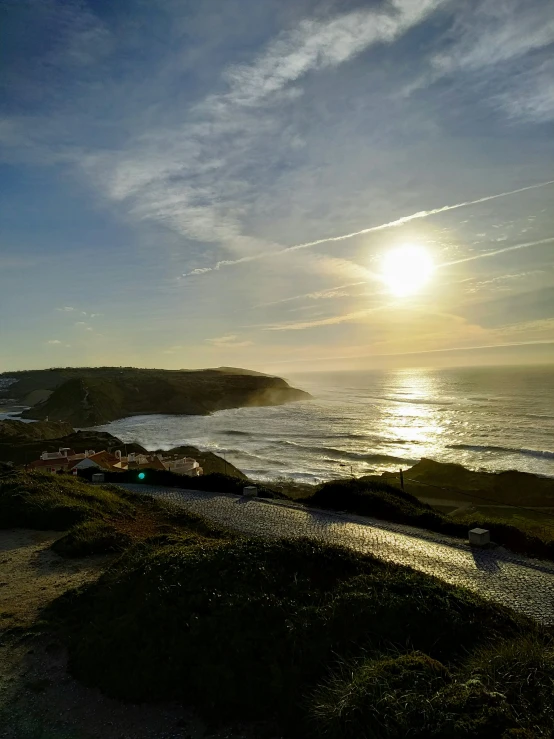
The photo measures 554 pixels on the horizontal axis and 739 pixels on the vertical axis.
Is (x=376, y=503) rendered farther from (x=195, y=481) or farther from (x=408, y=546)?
(x=195, y=481)

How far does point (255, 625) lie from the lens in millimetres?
6969

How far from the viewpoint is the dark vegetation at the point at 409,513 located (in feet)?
40.3

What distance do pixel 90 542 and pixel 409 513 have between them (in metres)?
9.40

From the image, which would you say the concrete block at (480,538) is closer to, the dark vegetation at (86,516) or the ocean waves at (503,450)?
the dark vegetation at (86,516)

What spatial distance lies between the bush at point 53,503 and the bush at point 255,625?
6.52m

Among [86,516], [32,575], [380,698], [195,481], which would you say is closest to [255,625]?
[380,698]

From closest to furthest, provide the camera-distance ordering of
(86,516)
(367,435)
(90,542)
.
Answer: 1. (90,542)
2. (86,516)
3. (367,435)

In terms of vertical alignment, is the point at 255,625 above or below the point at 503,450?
above

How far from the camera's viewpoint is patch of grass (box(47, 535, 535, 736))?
6.22m

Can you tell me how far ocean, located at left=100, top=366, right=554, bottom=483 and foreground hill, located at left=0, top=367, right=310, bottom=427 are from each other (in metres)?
6.17

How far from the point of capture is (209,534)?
1333 centimetres

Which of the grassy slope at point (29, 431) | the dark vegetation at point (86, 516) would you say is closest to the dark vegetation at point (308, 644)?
the dark vegetation at point (86, 516)

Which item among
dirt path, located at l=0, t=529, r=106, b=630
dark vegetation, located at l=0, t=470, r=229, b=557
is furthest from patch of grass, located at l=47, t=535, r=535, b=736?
dark vegetation, located at l=0, t=470, r=229, b=557

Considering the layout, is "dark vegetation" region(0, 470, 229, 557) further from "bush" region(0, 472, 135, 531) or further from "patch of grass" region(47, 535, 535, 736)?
"patch of grass" region(47, 535, 535, 736)
